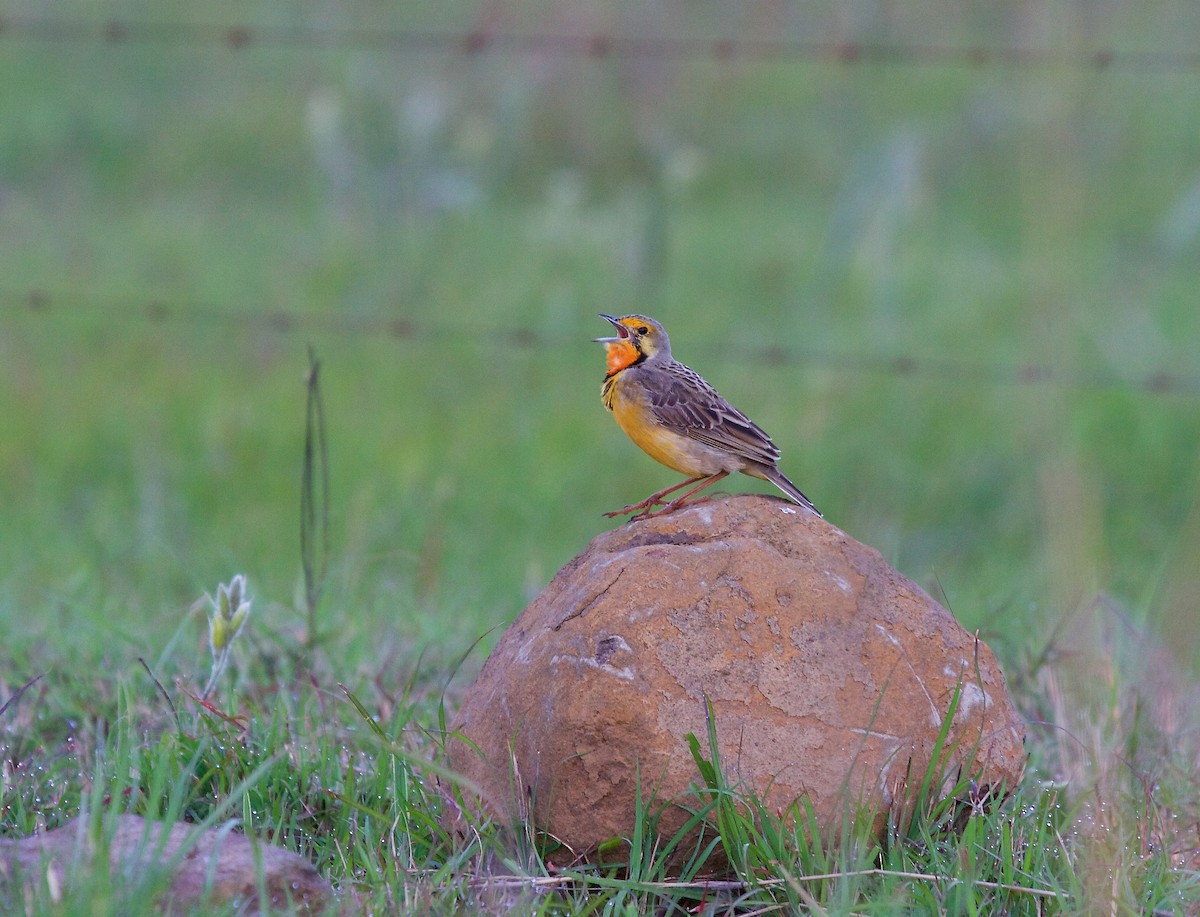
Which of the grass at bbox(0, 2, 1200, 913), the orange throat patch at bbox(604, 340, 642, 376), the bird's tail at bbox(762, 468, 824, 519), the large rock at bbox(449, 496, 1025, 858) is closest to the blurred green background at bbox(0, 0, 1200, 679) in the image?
the grass at bbox(0, 2, 1200, 913)

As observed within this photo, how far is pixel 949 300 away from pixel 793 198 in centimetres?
269

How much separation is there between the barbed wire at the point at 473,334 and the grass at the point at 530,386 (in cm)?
5

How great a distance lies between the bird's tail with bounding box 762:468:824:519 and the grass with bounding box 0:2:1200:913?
0.59 m

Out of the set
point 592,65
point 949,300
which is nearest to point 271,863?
point 949,300

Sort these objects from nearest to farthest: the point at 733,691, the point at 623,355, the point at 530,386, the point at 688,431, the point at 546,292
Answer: the point at 733,691 → the point at 688,431 → the point at 623,355 → the point at 530,386 → the point at 546,292

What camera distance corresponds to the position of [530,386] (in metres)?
8.38

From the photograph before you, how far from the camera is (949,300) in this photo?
31.6 ft

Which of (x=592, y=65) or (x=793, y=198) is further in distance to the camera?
(x=592, y=65)

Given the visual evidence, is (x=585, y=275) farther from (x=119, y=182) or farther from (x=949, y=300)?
(x=119, y=182)

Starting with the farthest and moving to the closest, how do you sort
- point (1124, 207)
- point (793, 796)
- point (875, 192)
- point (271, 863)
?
1. point (1124, 207)
2. point (875, 192)
3. point (793, 796)
4. point (271, 863)

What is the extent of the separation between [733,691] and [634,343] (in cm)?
120

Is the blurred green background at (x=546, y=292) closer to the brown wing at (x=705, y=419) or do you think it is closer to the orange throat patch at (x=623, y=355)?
the brown wing at (x=705, y=419)

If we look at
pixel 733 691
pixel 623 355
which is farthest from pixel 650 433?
pixel 733 691

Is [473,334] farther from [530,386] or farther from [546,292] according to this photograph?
[546,292]
